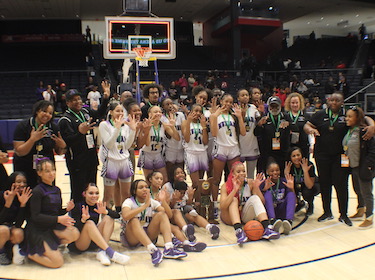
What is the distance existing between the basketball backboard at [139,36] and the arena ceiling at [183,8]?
10498 mm

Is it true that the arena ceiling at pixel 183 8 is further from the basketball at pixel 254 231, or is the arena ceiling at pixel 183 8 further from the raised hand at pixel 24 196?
the raised hand at pixel 24 196

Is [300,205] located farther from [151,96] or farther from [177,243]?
[151,96]

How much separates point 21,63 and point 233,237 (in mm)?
19772

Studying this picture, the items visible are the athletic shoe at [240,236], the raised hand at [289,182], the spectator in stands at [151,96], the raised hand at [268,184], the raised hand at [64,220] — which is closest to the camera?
the raised hand at [64,220]

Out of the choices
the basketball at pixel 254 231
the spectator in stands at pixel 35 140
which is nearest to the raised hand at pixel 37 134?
the spectator in stands at pixel 35 140

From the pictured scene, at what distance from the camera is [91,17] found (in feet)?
81.4

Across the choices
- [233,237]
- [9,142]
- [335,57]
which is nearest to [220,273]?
[233,237]

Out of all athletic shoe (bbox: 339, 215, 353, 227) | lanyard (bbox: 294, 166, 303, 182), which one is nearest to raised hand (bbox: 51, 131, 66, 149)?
lanyard (bbox: 294, 166, 303, 182)

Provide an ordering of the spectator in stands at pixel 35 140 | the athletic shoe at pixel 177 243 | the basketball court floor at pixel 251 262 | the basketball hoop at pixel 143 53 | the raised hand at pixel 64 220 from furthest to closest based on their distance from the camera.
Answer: the basketball hoop at pixel 143 53
the athletic shoe at pixel 177 243
the spectator in stands at pixel 35 140
the raised hand at pixel 64 220
the basketball court floor at pixel 251 262

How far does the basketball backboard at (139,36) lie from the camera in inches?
395

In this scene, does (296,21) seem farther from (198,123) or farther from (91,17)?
(198,123)

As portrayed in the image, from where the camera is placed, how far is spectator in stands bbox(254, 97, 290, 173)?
18.8ft

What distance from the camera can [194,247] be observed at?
4.66 metres

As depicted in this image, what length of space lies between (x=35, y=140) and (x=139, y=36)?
6.22 m
